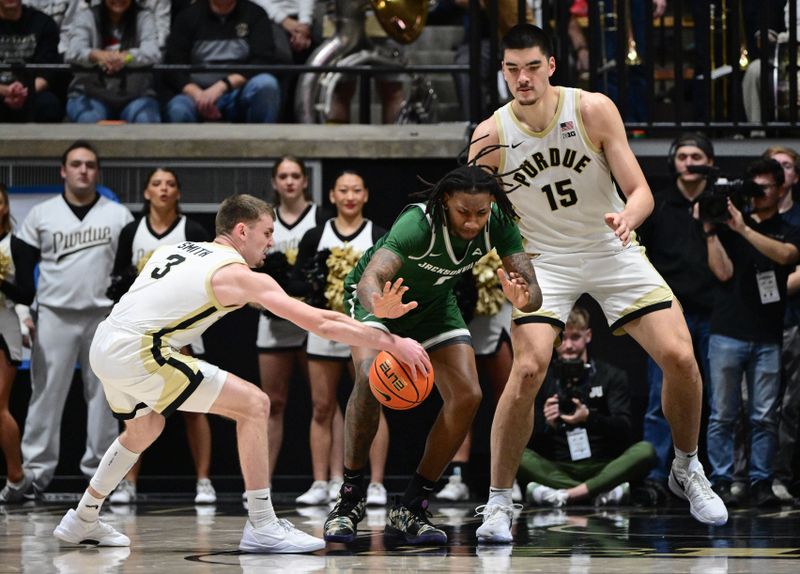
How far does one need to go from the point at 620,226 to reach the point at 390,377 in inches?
45.5

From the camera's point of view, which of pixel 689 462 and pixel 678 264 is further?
pixel 678 264

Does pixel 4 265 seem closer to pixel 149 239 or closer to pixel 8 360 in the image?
pixel 8 360

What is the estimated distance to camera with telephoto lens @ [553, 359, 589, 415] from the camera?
28.6ft

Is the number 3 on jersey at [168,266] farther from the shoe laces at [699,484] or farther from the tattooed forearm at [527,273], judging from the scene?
the shoe laces at [699,484]

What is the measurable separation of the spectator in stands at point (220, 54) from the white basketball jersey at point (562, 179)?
4.27m

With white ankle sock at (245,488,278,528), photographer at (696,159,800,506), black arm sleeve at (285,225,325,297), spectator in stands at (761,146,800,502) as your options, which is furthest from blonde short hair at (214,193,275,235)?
spectator in stands at (761,146,800,502)

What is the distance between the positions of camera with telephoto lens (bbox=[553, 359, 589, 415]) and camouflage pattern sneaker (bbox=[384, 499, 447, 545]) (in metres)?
2.39

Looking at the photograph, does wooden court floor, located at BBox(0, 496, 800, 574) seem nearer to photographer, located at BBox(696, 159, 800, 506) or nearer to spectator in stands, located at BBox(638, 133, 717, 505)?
photographer, located at BBox(696, 159, 800, 506)

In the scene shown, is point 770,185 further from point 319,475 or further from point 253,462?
point 253,462

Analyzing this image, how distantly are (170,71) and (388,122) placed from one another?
70.4 inches

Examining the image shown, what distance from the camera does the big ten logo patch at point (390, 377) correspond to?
5.70 metres

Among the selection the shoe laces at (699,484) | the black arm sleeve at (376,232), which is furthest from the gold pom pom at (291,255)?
the shoe laces at (699,484)

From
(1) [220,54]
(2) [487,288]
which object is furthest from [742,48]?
(1) [220,54]

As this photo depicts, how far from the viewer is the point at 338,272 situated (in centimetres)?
895
